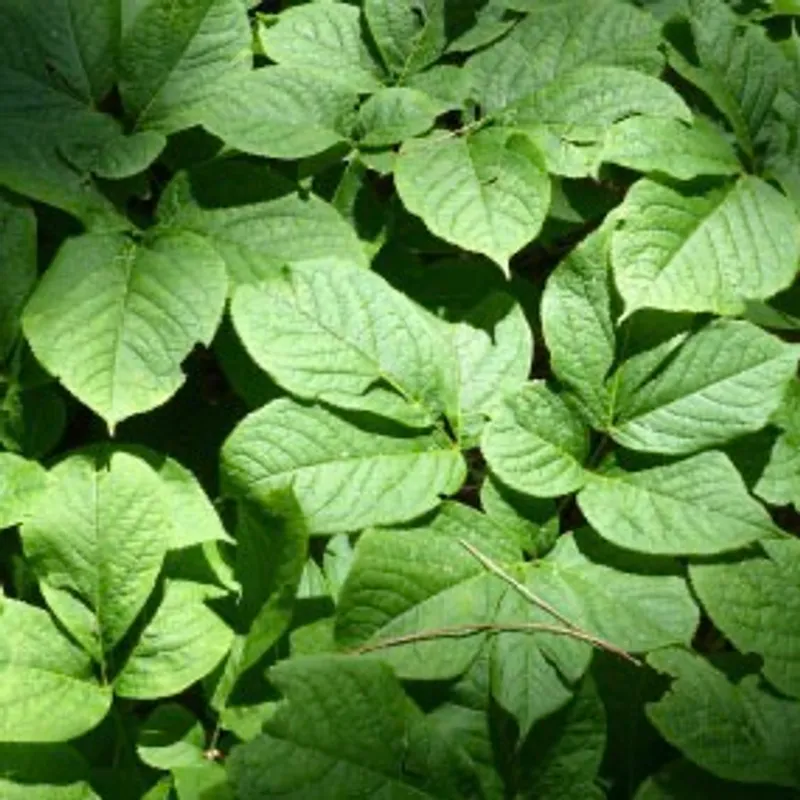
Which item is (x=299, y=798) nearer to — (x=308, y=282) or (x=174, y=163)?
(x=308, y=282)

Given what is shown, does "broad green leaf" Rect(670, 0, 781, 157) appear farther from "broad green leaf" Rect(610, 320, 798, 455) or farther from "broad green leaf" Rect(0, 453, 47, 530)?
"broad green leaf" Rect(0, 453, 47, 530)

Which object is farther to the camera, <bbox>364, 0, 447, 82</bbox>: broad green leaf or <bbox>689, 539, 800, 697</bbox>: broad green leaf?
<bbox>364, 0, 447, 82</bbox>: broad green leaf

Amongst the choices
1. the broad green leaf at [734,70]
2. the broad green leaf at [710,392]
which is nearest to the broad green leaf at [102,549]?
the broad green leaf at [710,392]

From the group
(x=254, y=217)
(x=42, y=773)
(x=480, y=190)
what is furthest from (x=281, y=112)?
(x=42, y=773)

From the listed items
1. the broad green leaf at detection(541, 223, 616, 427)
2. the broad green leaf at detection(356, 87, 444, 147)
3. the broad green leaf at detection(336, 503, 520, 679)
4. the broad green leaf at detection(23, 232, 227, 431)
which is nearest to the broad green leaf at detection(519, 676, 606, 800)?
the broad green leaf at detection(336, 503, 520, 679)

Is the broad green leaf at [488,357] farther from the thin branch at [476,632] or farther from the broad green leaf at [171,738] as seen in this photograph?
the broad green leaf at [171,738]

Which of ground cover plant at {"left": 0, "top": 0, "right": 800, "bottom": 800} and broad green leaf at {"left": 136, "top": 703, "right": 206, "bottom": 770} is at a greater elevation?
ground cover plant at {"left": 0, "top": 0, "right": 800, "bottom": 800}
